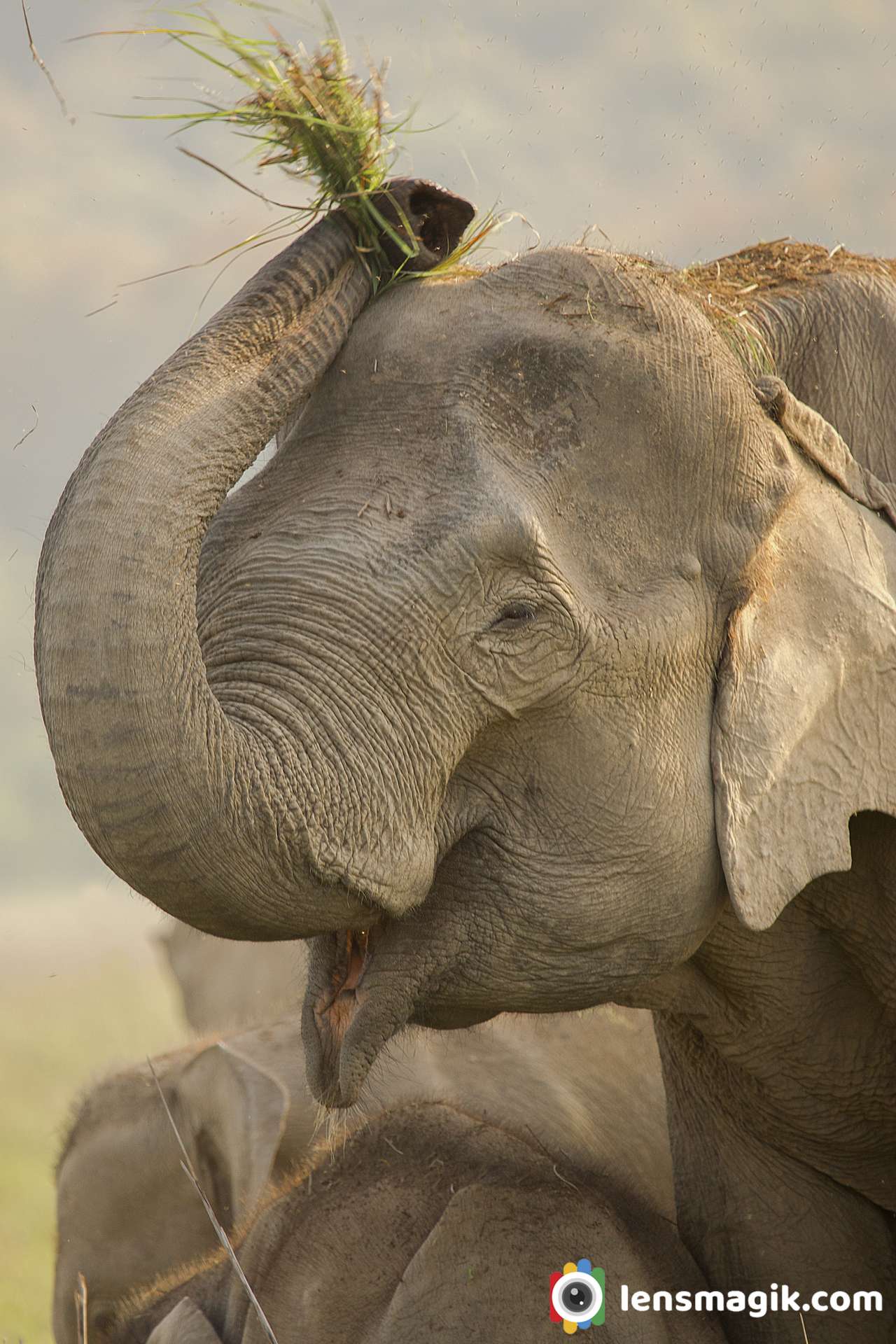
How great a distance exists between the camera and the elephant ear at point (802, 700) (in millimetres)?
2281

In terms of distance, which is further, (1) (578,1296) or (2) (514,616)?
(1) (578,1296)

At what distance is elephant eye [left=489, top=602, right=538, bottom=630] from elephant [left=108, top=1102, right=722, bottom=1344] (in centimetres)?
115

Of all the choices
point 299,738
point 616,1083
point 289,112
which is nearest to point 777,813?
point 299,738

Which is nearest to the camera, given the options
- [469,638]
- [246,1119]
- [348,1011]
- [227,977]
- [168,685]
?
[168,685]

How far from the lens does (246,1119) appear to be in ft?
11.7

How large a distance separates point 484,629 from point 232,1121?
180 centimetres

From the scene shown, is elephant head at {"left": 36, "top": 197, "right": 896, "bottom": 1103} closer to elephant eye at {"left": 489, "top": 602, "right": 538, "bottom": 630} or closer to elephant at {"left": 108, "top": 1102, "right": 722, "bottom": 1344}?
elephant eye at {"left": 489, "top": 602, "right": 538, "bottom": 630}

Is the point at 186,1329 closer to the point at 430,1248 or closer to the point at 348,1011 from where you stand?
the point at 430,1248

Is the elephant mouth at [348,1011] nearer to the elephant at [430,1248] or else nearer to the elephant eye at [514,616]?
the elephant eye at [514,616]

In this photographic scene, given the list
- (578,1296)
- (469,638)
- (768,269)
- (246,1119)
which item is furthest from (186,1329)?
(768,269)

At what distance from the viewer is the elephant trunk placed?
6.09 ft

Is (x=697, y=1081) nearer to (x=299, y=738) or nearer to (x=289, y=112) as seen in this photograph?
(x=299, y=738)

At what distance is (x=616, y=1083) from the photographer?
12.5 feet

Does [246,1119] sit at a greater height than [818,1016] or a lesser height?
lesser
